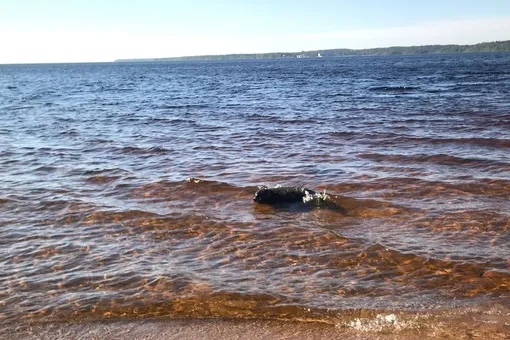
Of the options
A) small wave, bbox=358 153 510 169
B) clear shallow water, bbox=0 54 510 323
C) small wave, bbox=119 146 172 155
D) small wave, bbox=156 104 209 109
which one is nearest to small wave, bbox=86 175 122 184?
clear shallow water, bbox=0 54 510 323

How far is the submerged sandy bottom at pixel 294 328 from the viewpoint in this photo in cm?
500

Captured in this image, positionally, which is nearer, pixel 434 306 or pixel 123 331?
pixel 123 331

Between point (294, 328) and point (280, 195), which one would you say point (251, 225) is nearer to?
point (280, 195)

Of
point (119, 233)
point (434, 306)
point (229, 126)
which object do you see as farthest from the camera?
point (229, 126)

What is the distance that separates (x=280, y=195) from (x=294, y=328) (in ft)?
15.3

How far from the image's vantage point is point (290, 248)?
7.45m

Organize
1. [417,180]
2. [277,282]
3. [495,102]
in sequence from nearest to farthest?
[277,282], [417,180], [495,102]

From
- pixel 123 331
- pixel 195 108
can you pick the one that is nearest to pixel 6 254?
pixel 123 331

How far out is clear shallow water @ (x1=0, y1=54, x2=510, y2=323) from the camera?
5.96 m

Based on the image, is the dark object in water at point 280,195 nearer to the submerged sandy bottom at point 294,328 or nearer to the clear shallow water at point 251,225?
the clear shallow water at point 251,225

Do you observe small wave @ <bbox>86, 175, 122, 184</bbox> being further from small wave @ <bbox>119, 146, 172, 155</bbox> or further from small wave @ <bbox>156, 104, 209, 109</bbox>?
small wave @ <bbox>156, 104, 209, 109</bbox>

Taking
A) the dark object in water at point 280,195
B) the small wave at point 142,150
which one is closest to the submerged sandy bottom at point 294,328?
the dark object in water at point 280,195

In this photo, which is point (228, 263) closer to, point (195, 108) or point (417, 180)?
point (417, 180)

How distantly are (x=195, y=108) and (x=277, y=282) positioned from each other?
79.4 feet
